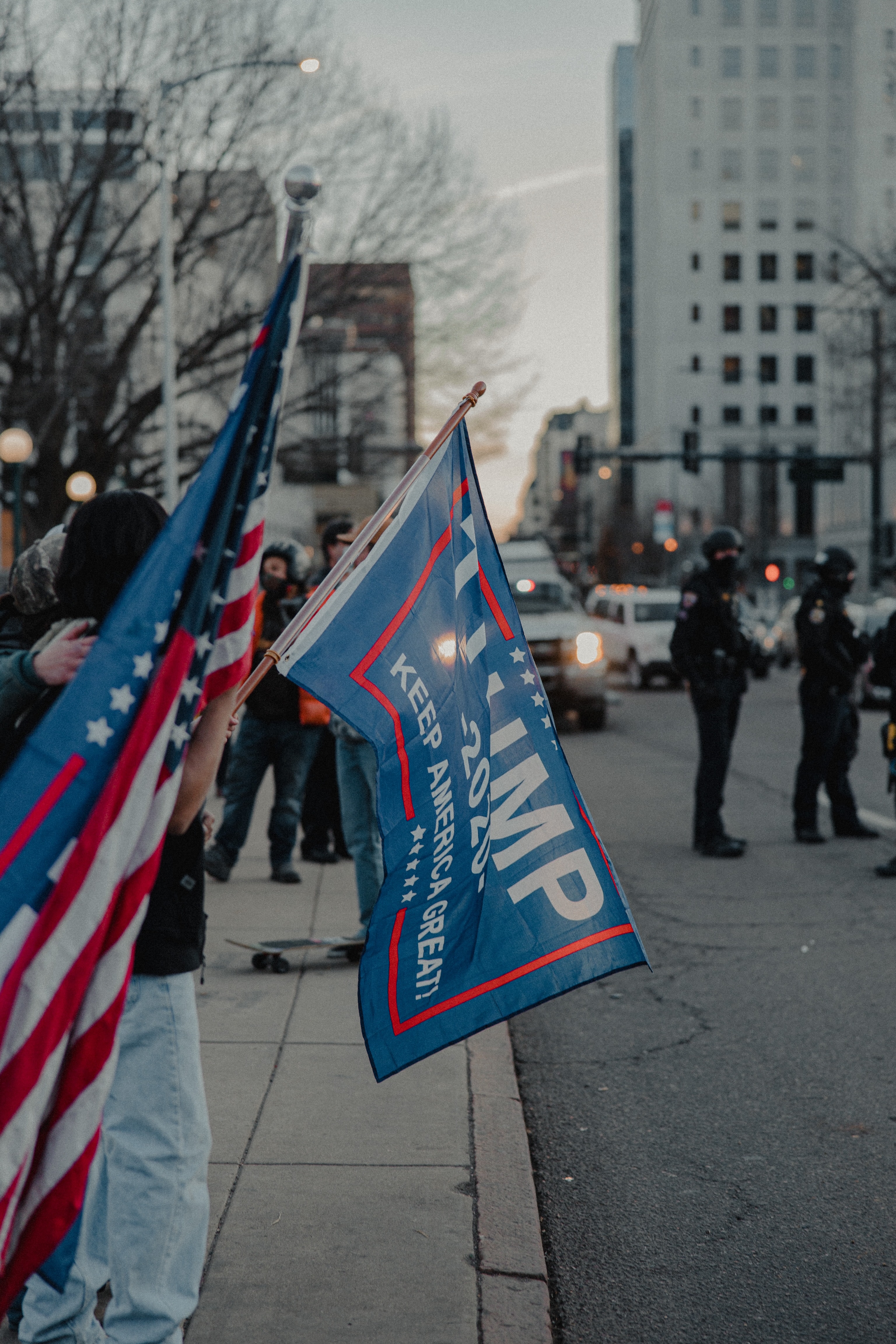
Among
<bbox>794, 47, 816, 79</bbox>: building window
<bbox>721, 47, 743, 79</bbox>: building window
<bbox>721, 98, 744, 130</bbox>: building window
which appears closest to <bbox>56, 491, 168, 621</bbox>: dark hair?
<bbox>721, 98, 744, 130</bbox>: building window

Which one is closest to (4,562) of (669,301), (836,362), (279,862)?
(836,362)

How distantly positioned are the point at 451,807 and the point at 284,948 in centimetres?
325

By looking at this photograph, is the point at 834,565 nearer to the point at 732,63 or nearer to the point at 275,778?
the point at 275,778

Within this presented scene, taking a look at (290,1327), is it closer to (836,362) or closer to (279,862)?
(279,862)

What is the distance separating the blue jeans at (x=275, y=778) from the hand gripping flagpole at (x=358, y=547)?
4962 mm

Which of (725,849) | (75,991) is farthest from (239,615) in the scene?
(725,849)

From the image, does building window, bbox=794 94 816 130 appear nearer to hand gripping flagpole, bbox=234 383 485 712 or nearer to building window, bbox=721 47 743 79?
building window, bbox=721 47 743 79

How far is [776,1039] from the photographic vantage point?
5.75 metres

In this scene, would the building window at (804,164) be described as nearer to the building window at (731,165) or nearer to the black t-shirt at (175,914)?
the building window at (731,165)

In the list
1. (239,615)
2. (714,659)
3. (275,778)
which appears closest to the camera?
(239,615)

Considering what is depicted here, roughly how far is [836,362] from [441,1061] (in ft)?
119

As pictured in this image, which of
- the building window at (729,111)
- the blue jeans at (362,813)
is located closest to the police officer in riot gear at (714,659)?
the blue jeans at (362,813)

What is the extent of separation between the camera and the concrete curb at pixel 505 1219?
3332 mm

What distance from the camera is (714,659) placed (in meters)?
9.73
